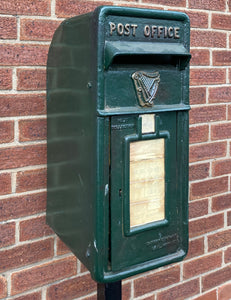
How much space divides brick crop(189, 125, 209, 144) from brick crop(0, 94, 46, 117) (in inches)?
32.2

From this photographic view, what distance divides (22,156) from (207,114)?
1035mm

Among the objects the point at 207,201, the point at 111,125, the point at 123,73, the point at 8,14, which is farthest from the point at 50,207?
the point at 207,201

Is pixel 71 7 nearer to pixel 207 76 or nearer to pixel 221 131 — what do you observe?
pixel 207 76

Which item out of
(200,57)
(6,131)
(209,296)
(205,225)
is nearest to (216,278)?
(209,296)

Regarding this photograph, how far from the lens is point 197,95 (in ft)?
6.99

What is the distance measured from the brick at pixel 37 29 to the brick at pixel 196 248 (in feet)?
4.30

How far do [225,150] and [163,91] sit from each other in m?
1.01

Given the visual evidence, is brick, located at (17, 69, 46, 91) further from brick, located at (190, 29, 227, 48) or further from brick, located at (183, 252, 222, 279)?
brick, located at (183, 252, 222, 279)

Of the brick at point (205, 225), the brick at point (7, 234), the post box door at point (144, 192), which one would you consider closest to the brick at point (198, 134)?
the brick at point (205, 225)

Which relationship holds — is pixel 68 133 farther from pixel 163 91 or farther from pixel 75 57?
pixel 163 91

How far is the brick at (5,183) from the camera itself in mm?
1640

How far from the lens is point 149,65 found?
1.39m

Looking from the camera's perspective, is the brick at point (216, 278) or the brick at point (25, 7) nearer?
the brick at point (25, 7)

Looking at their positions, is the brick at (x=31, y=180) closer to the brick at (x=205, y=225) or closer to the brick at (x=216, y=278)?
the brick at (x=205, y=225)
